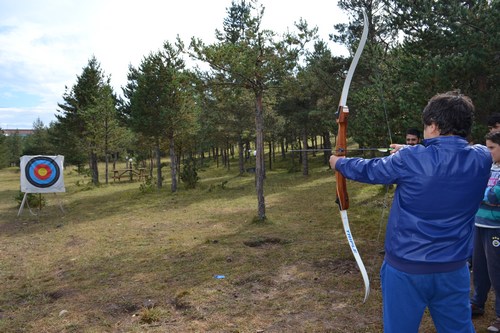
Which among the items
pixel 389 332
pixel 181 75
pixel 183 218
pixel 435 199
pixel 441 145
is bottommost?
pixel 183 218

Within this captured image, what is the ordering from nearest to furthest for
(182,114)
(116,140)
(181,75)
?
1. (181,75)
2. (182,114)
3. (116,140)

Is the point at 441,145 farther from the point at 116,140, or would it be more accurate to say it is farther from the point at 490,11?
the point at 116,140

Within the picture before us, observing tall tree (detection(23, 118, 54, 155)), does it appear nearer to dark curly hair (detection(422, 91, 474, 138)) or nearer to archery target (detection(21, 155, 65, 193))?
archery target (detection(21, 155, 65, 193))

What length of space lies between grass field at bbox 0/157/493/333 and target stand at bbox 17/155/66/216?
65.8 inches

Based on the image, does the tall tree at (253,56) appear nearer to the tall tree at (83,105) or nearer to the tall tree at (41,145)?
the tall tree at (83,105)

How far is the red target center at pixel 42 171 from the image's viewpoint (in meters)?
12.6

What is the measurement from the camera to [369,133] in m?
9.05

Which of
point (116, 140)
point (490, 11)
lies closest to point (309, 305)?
point (490, 11)

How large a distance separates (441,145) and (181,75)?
7404mm

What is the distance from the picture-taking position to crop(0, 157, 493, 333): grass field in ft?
12.8

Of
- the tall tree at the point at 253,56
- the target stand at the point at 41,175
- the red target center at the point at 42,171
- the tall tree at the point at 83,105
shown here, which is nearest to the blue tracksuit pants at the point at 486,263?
the tall tree at the point at 253,56

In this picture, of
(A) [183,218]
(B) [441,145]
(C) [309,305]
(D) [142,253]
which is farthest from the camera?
(A) [183,218]

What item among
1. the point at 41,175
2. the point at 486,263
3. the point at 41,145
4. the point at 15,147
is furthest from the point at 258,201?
the point at 15,147

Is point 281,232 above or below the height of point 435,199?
below
